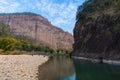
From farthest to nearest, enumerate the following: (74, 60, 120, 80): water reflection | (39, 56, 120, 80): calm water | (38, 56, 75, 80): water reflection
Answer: (74, 60, 120, 80): water reflection, (39, 56, 120, 80): calm water, (38, 56, 75, 80): water reflection

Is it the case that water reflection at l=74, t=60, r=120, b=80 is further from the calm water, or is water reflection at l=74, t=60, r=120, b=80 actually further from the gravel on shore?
the gravel on shore

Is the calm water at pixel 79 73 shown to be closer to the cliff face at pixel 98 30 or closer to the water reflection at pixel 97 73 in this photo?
the water reflection at pixel 97 73

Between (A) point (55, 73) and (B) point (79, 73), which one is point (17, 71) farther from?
(B) point (79, 73)

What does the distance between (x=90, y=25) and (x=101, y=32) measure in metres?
14.0

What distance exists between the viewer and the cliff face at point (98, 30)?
301 feet

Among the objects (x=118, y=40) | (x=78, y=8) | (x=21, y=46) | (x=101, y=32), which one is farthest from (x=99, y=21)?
(x=21, y=46)

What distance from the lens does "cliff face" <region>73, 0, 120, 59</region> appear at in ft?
301

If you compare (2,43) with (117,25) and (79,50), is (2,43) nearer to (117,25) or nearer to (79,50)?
(79,50)

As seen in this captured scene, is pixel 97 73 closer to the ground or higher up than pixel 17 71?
closer to the ground

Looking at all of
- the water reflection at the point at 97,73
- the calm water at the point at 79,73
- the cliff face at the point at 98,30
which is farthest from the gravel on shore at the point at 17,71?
the cliff face at the point at 98,30

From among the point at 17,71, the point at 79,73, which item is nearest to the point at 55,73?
the point at 79,73

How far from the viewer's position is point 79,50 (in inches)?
5133

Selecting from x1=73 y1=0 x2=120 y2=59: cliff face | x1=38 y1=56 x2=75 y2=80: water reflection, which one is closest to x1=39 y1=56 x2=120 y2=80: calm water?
x1=38 y1=56 x2=75 y2=80: water reflection

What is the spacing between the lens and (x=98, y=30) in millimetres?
106812
